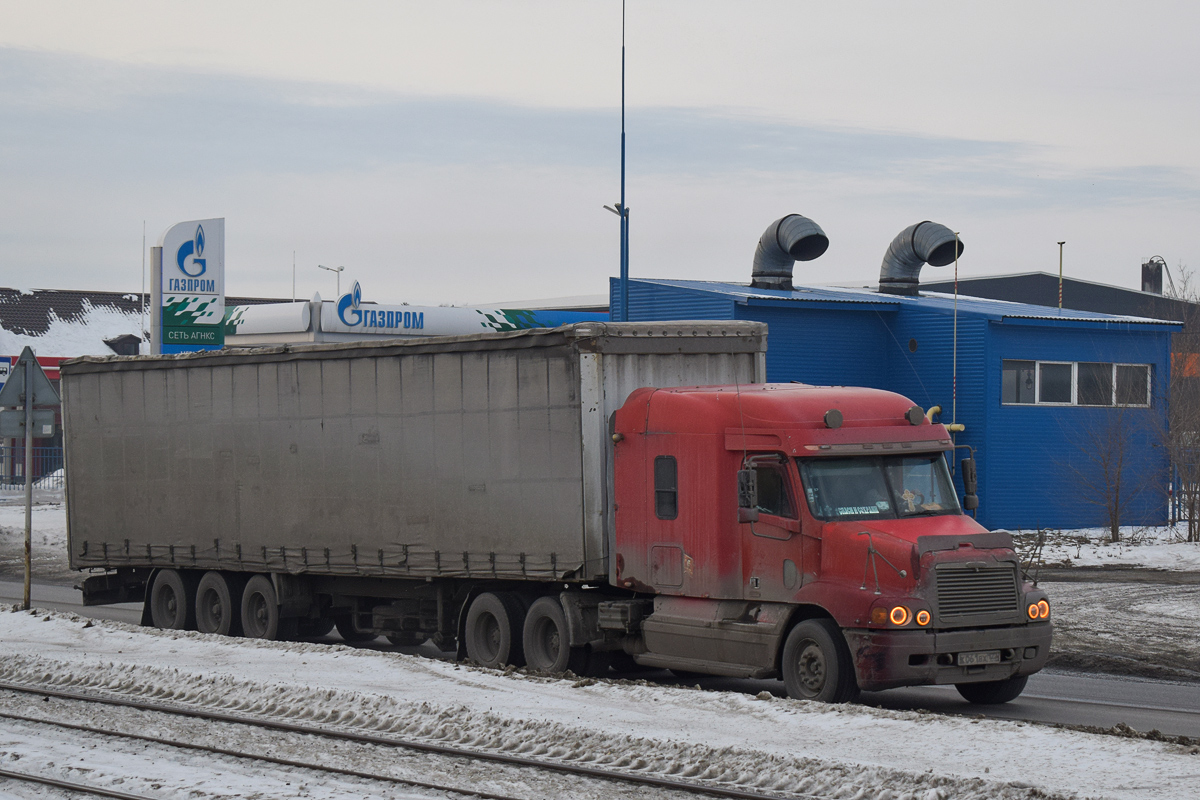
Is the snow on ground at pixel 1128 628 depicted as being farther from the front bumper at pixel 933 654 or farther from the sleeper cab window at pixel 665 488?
the sleeper cab window at pixel 665 488

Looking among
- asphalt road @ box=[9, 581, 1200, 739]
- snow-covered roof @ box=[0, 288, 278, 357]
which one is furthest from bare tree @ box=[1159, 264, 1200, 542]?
snow-covered roof @ box=[0, 288, 278, 357]

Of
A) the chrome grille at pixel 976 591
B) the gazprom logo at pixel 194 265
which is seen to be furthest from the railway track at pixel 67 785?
the gazprom logo at pixel 194 265

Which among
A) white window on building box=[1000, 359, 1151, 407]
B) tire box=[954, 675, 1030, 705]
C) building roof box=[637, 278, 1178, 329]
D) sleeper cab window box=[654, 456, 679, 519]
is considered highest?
building roof box=[637, 278, 1178, 329]

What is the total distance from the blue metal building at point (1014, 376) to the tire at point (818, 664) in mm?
20963

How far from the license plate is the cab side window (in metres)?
1.86

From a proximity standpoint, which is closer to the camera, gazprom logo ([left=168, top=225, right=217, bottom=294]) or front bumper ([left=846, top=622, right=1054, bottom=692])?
front bumper ([left=846, top=622, right=1054, bottom=692])

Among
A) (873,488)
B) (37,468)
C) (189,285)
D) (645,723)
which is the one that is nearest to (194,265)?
(189,285)

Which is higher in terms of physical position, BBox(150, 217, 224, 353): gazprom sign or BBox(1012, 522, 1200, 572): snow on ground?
BBox(150, 217, 224, 353): gazprom sign

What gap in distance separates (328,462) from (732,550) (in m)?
6.22

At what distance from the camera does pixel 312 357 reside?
18188mm

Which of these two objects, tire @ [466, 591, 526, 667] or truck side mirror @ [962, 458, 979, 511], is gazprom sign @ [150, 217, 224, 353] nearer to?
tire @ [466, 591, 526, 667]

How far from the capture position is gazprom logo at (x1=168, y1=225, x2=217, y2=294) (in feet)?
97.7

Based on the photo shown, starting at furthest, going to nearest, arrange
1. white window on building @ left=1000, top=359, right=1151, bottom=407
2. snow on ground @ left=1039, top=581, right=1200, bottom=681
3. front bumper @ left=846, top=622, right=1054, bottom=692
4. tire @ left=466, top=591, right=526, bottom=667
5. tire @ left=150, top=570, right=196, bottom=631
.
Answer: white window on building @ left=1000, top=359, right=1151, bottom=407 < tire @ left=150, top=570, right=196, bottom=631 < snow on ground @ left=1039, top=581, right=1200, bottom=681 < tire @ left=466, top=591, right=526, bottom=667 < front bumper @ left=846, top=622, right=1054, bottom=692

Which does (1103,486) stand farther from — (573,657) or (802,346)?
(573,657)
